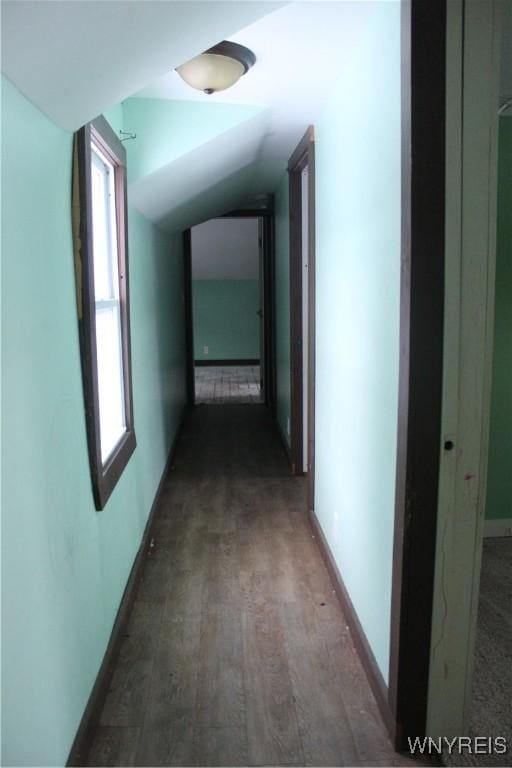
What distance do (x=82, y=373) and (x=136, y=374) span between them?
1.15 m

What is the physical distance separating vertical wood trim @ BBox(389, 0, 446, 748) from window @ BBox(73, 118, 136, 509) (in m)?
0.89

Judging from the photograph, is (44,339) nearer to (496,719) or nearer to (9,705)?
(9,705)

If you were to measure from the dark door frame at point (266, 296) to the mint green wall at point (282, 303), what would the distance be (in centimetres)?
41

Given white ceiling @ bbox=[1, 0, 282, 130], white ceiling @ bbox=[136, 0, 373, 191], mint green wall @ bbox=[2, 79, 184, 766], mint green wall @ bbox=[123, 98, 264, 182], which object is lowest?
mint green wall @ bbox=[2, 79, 184, 766]

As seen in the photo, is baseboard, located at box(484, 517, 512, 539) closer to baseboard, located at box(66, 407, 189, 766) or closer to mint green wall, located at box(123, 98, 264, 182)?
baseboard, located at box(66, 407, 189, 766)

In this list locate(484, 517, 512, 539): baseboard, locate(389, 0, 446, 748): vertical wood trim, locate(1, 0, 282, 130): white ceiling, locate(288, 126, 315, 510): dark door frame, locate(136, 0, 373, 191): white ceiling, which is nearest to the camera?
locate(1, 0, 282, 130): white ceiling

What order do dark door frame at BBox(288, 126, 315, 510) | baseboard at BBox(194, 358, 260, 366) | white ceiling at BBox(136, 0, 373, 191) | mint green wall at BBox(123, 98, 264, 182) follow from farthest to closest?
baseboard at BBox(194, 358, 260, 366) → dark door frame at BBox(288, 126, 315, 510) → mint green wall at BBox(123, 98, 264, 182) → white ceiling at BBox(136, 0, 373, 191)

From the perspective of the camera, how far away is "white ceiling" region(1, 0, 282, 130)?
1.11 m

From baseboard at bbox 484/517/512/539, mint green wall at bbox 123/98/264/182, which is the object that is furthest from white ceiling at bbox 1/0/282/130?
baseboard at bbox 484/517/512/539

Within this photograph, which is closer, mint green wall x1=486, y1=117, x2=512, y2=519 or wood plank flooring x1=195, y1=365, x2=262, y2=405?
mint green wall x1=486, y1=117, x2=512, y2=519

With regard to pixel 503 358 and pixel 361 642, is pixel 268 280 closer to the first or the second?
pixel 503 358

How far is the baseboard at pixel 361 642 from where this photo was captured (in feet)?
5.82

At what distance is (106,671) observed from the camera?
196cm

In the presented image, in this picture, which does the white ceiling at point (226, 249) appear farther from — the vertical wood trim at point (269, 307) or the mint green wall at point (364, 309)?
the mint green wall at point (364, 309)
